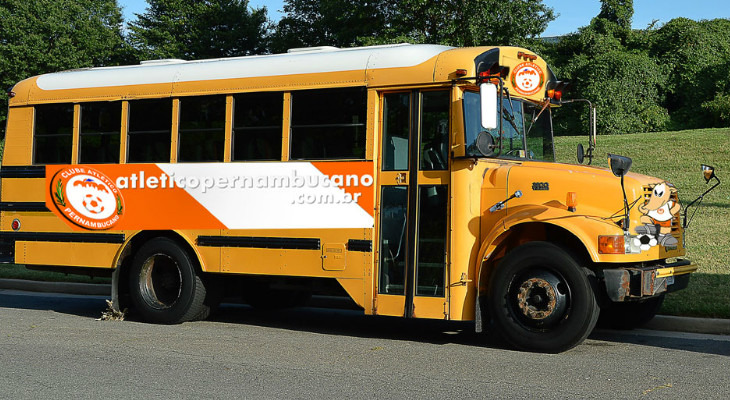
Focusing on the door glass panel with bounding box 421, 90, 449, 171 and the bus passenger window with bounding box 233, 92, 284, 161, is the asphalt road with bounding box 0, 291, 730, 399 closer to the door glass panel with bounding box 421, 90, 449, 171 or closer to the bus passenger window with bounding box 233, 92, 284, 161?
the door glass panel with bounding box 421, 90, 449, 171

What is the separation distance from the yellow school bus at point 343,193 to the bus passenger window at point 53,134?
20mm

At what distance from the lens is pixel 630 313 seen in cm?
861

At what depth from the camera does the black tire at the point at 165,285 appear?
9234mm

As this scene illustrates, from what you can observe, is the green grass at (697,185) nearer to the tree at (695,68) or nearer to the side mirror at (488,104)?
the side mirror at (488,104)

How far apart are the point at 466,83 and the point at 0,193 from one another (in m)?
5.94

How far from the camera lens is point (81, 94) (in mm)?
9906

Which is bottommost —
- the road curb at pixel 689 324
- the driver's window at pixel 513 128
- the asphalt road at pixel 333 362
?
the asphalt road at pixel 333 362

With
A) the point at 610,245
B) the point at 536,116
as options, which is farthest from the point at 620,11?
the point at 610,245

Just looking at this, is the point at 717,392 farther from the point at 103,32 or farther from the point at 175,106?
the point at 103,32

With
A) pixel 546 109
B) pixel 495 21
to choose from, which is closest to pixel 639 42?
pixel 495 21

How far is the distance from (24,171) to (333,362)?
5102 millimetres

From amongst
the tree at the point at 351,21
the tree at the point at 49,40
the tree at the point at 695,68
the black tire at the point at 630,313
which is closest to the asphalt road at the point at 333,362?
the black tire at the point at 630,313

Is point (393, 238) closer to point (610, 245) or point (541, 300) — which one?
point (541, 300)

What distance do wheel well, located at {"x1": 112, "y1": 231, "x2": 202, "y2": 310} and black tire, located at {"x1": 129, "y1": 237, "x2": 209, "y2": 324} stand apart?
0.17ft
